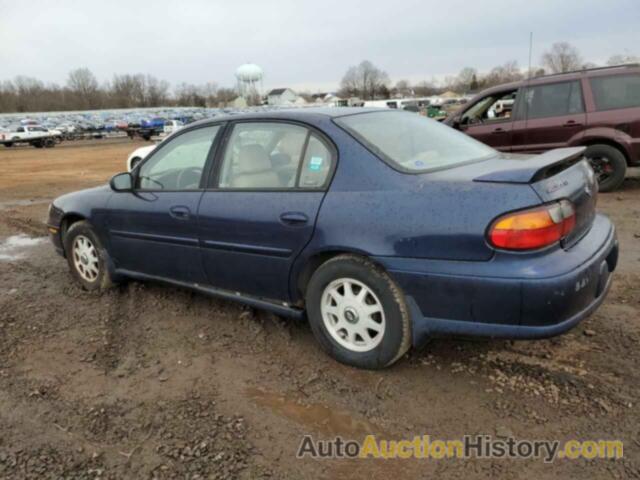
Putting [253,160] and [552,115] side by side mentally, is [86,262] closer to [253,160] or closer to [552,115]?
[253,160]

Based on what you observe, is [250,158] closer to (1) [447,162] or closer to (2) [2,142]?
(1) [447,162]

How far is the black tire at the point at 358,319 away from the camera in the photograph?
2904 mm

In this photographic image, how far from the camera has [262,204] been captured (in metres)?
3.37

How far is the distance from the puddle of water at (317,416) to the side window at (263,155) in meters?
1.28

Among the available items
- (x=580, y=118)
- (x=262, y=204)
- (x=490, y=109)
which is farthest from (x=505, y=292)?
(x=490, y=109)

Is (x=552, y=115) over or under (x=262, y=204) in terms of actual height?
over

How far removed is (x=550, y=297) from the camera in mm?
2545

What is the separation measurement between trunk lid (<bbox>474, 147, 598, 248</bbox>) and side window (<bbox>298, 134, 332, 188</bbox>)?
2.96ft

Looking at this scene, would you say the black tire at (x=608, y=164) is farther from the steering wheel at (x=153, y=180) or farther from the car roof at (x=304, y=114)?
the steering wheel at (x=153, y=180)

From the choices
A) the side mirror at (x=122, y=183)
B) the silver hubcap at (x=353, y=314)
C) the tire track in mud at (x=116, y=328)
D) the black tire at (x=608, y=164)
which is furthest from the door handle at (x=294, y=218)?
the black tire at (x=608, y=164)

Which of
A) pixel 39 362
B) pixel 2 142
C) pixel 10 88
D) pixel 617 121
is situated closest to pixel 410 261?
pixel 39 362

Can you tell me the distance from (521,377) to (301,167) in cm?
180

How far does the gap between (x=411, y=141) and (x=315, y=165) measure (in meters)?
0.66

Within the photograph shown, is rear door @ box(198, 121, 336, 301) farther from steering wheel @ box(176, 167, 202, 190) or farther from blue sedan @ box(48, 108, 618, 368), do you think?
steering wheel @ box(176, 167, 202, 190)
